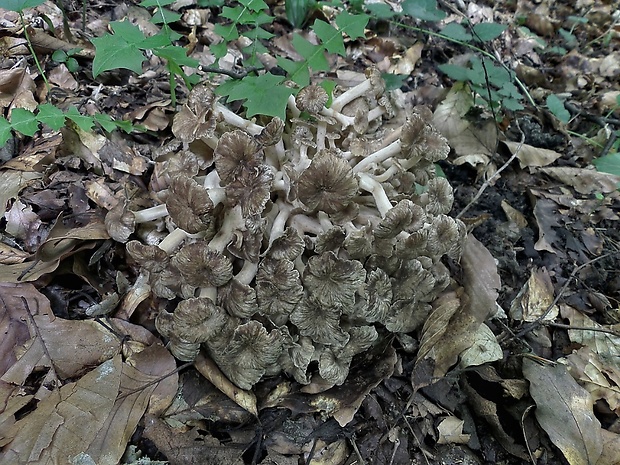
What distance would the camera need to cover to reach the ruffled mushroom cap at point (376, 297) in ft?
10.9

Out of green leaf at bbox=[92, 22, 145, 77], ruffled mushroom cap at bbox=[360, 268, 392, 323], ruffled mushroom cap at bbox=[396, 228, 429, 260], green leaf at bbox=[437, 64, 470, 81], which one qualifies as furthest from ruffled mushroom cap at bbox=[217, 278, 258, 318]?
green leaf at bbox=[437, 64, 470, 81]

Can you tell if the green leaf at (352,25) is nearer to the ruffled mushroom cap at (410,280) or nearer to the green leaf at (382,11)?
the green leaf at (382,11)

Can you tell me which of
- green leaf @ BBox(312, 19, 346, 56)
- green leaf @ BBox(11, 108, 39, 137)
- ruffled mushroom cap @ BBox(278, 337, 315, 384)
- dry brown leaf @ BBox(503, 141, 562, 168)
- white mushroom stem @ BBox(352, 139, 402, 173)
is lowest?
ruffled mushroom cap @ BBox(278, 337, 315, 384)

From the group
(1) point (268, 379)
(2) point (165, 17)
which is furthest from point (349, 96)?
(1) point (268, 379)

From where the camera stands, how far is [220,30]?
13.8ft

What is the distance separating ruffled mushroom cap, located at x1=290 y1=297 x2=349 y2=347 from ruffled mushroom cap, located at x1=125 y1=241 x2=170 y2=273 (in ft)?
3.40

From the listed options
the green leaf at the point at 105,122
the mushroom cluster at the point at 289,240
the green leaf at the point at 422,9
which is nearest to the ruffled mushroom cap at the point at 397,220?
the mushroom cluster at the point at 289,240

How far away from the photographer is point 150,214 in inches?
141

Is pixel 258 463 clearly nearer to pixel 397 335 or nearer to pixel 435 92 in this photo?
pixel 397 335

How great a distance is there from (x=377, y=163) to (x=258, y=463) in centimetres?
253

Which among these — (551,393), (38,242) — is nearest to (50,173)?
(38,242)

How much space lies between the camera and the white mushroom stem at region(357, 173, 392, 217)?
349cm

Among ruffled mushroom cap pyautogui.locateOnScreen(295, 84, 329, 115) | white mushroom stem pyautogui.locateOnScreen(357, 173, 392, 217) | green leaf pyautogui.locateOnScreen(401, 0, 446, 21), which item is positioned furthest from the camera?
green leaf pyautogui.locateOnScreen(401, 0, 446, 21)

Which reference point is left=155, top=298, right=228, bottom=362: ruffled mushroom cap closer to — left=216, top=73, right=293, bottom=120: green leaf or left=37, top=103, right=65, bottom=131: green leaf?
left=216, top=73, right=293, bottom=120: green leaf
